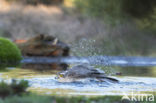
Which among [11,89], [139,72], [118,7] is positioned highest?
[118,7]

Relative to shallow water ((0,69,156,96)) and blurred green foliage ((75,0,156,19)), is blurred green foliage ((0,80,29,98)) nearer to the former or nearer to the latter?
shallow water ((0,69,156,96))

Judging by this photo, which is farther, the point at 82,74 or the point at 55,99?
the point at 82,74

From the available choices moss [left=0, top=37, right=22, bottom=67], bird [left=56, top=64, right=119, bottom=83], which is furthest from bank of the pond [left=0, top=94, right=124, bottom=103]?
moss [left=0, top=37, right=22, bottom=67]

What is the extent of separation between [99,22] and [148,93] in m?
28.3

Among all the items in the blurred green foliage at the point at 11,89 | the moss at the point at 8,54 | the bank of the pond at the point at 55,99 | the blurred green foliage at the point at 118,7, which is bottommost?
the bank of the pond at the point at 55,99

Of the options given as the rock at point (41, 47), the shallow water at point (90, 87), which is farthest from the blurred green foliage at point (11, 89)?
the rock at point (41, 47)

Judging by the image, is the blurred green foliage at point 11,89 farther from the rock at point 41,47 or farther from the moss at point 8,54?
the rock at point 41,47

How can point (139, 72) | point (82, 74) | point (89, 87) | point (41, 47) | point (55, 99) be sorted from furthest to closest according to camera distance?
point (41, 47)
point (139, 72)
point (82, 74)
point (89, 87)
point (55, 99)

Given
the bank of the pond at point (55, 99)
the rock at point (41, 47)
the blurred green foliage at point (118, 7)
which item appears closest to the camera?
the bank of the pond at point (55, 99)

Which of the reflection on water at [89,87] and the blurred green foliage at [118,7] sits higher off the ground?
the blurred green foliage at [118,7]

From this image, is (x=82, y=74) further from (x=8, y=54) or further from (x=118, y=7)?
(x=118, y=7)

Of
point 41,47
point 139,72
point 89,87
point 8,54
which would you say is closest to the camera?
point 89,87

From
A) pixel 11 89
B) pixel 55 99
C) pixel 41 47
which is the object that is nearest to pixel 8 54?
pixel 41 47

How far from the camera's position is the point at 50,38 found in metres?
25.1
